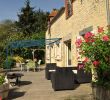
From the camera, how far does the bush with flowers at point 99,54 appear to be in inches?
327

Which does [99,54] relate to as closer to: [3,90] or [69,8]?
[3,90]

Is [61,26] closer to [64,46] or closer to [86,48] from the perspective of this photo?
[64,46]

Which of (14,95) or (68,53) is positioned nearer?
(14,95)

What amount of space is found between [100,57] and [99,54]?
9 cm

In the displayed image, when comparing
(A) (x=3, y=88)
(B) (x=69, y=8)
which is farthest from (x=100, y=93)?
(B) (x=69, y=8)

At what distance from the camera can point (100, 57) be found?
8.35m

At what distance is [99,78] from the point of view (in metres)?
8.77

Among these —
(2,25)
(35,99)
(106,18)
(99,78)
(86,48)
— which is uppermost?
(2,25)

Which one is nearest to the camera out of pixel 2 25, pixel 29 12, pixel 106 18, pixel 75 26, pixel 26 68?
pixel 106 18

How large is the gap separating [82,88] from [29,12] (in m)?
42.3

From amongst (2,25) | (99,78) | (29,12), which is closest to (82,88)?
(99,78)

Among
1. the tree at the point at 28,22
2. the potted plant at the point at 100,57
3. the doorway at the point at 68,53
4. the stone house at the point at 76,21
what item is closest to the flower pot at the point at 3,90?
the stone house at the point at 76,21

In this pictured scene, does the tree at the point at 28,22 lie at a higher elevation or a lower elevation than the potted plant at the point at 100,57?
higher

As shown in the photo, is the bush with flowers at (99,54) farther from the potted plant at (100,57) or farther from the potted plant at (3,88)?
the potted plant at (3,88)
